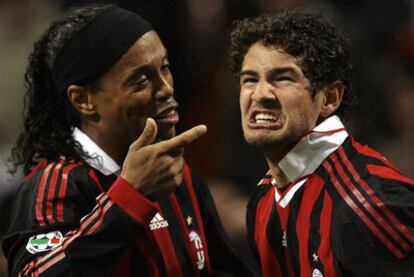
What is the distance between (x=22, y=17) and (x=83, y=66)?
1.43m

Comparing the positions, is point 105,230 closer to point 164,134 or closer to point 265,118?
Result: point 164,134

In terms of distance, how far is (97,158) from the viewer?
2.08m

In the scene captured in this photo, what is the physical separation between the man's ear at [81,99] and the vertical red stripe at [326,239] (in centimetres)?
61

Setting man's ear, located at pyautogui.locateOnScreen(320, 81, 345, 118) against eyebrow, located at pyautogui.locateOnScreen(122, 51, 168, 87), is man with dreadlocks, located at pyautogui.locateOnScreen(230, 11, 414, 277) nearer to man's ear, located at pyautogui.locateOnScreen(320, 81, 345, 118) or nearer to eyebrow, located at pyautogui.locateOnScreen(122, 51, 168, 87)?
man's ear, located at pyautogui.locateOnScreen(320, 81, 345, 118)

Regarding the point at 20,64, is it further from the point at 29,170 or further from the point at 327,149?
the point at 327,149

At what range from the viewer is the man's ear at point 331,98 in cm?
238

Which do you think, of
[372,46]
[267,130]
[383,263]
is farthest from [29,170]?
[372,46]

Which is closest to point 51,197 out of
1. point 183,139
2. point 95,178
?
point 95,178

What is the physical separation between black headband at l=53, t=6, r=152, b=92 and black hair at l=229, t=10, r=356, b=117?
451 mm

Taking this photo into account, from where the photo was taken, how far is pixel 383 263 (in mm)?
1963

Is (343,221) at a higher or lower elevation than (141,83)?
lower

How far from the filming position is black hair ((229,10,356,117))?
2328mm

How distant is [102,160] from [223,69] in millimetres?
1328

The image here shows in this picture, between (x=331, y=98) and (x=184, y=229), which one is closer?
(x=184, y=229)
